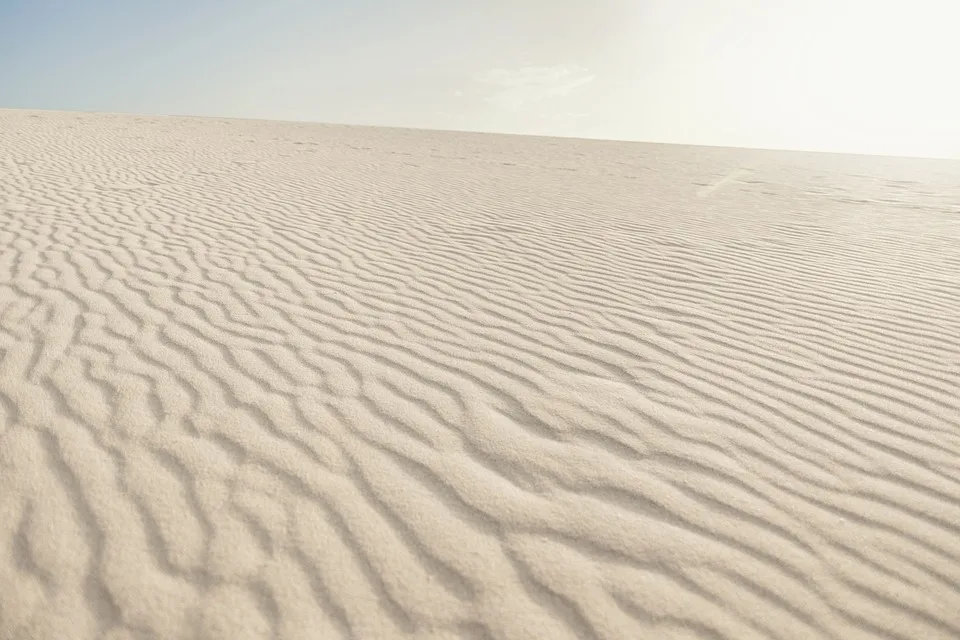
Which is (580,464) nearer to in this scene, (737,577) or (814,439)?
(737,577)

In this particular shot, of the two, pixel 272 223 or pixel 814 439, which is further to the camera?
pixel 272 223

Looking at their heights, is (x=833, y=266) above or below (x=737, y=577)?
above

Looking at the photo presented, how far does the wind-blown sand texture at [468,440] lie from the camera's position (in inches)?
72.2

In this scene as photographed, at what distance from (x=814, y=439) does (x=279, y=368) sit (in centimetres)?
268

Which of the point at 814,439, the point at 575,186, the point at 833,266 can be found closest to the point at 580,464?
the point at 814,439

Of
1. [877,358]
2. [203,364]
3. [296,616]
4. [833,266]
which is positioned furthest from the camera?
[833,266]

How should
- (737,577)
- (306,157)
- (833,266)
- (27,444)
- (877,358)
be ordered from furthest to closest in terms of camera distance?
(306,157) < (833,266) < (877,358) < (27,444) < (737,577)

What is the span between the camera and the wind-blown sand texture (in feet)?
6.02

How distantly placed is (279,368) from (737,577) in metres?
2.34

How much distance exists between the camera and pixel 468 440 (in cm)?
255

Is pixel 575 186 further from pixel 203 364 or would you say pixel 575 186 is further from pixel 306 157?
pixel 203 364

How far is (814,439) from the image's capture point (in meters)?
2.64

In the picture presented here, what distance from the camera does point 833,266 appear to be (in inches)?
211

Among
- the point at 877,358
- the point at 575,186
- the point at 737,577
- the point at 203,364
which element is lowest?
the point at 737,577
